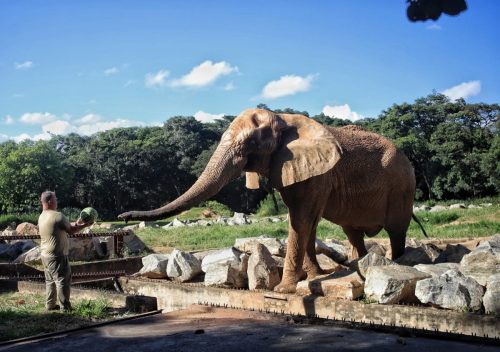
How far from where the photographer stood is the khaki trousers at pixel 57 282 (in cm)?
703

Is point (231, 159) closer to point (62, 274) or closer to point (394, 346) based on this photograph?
point (62, 274)

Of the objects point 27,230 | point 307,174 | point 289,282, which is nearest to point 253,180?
point 307,174

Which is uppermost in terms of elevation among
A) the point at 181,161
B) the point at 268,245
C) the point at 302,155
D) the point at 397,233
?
the point at 181,161

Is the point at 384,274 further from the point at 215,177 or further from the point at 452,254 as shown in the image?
the point at 215,177

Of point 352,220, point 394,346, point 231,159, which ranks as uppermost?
point 231,159

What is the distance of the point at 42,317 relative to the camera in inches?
263

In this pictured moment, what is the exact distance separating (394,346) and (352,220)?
4019 millimetres

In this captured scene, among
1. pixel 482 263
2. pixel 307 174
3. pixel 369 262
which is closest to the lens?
pixel 482 263

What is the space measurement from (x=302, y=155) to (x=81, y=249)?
932 cm

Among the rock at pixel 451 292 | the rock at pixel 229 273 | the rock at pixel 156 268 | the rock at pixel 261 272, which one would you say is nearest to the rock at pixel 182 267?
the rock at pixel 156 268

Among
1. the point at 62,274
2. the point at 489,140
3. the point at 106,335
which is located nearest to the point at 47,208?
the point at 62,274

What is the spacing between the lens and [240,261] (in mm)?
7844

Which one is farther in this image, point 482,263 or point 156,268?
point 156,268

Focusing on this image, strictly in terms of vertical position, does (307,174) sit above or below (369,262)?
above
